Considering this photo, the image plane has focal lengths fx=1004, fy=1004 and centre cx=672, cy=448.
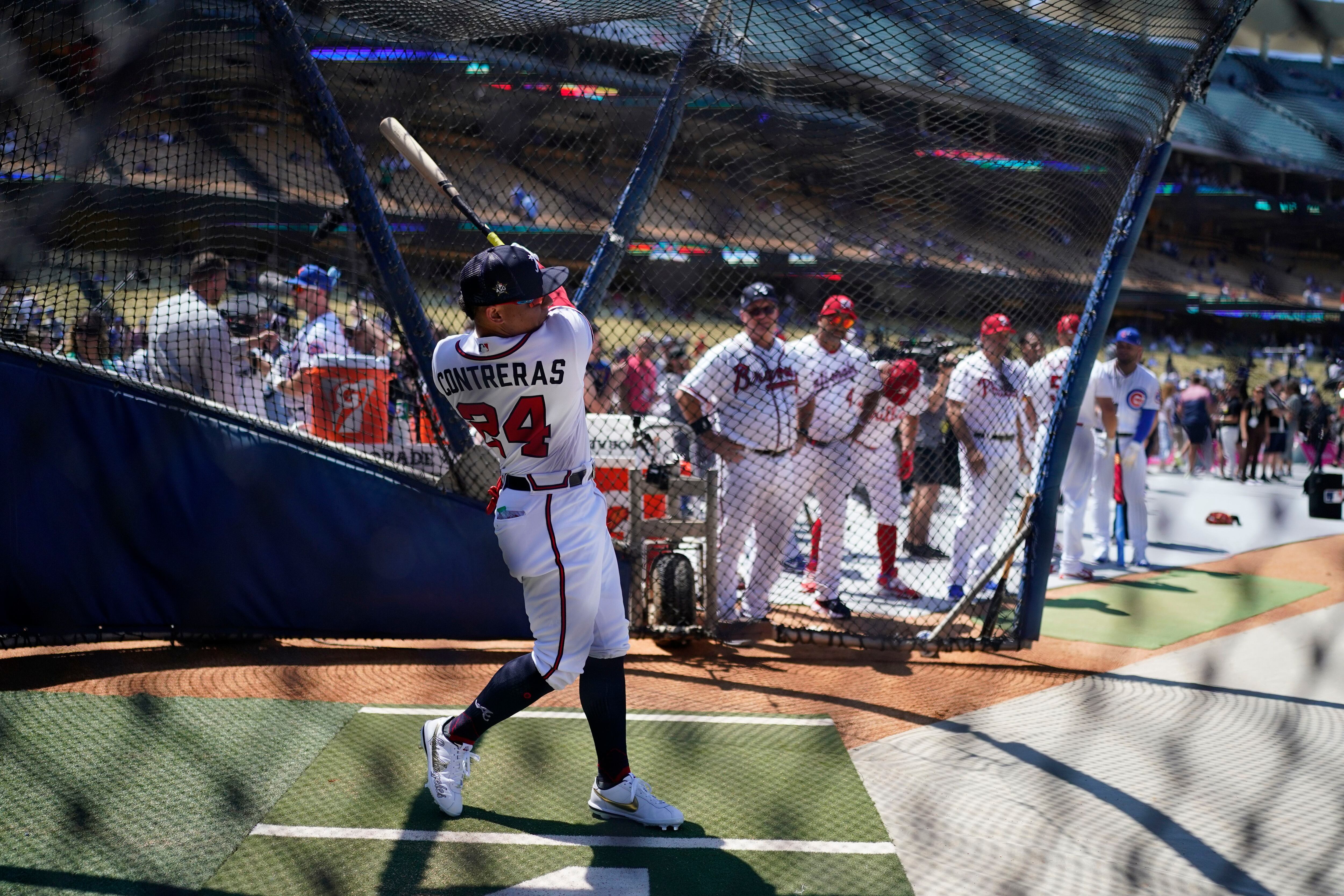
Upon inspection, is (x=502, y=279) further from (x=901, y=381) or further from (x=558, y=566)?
(x=901, y=381)

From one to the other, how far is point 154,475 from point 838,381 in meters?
3.66

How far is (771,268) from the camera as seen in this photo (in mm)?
6016

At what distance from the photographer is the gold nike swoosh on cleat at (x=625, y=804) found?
3.21m

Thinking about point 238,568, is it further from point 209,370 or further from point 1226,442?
point 1226,442

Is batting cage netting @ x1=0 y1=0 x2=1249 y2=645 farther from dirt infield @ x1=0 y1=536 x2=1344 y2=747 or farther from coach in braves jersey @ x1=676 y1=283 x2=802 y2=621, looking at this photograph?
dirt infield @ x1=0 y1=536 x2=1344 y2=747

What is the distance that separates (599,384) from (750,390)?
235cm

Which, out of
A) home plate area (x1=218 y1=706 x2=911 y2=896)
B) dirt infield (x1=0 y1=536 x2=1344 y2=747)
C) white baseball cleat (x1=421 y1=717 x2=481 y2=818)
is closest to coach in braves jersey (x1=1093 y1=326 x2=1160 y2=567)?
dirt infield (x1=0 y1=536 x2=1344 y2=747)

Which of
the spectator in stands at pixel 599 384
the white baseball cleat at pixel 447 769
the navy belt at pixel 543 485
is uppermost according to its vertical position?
the spectator in stands at pixel 599 384

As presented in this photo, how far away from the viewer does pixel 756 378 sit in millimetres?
5645

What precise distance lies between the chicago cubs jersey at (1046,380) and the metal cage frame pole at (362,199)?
162 inches

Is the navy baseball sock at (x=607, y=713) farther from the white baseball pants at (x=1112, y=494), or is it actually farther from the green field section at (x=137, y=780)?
the white baseball pants at (x=1112, y=494)

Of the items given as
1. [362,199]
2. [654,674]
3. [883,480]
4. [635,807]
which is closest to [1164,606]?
[883,480]

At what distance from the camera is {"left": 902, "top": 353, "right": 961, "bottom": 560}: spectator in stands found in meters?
7.59

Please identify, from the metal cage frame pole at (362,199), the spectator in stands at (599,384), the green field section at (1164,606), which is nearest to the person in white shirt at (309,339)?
the metal cage frame pole at (362,199)
